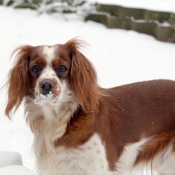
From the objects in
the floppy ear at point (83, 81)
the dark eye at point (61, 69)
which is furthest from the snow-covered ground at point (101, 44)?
the dark eye at point (61, 69)

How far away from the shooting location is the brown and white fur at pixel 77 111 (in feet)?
10.2

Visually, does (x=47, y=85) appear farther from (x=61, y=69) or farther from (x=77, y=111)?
(x=77, y=111)

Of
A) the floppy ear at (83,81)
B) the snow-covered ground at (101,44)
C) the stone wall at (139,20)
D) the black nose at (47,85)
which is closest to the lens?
the black nose at (47,85)

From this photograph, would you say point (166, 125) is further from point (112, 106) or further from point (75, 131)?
point (75, 131)

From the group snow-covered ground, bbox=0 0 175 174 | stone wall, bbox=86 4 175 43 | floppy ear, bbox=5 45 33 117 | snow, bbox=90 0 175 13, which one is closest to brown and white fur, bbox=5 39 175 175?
floppy ear, bbox=5 45 33 117

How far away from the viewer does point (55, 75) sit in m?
3.01

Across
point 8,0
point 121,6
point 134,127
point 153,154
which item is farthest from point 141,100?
point 8,0

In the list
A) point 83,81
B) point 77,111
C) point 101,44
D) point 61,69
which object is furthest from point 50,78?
point 101,44

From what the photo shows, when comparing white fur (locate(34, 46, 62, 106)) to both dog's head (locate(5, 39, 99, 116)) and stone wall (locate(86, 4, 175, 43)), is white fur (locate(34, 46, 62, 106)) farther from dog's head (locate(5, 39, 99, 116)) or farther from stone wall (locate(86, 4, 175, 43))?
stone wall (locate(86, 4, 175, 43))

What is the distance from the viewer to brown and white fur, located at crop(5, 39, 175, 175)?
3105mm

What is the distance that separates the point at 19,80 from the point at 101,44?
15.9ft

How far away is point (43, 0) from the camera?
28.2ft

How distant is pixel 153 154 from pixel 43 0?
561 centimetres

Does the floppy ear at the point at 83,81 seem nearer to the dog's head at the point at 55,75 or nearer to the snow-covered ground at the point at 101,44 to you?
the dog's head at the point at 55,75
